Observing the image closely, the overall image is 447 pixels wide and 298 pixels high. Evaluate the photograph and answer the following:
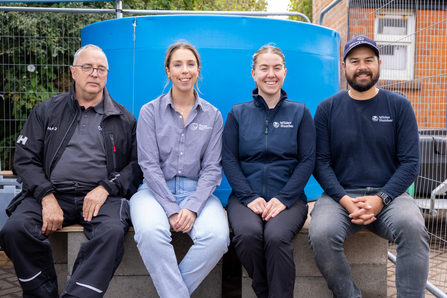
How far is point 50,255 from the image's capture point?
245 cm

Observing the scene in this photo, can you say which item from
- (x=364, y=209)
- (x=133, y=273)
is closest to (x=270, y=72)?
(x=364, y=209)

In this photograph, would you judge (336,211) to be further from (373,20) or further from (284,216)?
(373,20)

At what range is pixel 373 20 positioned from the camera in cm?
389

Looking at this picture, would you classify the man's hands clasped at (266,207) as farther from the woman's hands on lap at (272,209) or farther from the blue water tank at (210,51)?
the blue water tank at (210,51)

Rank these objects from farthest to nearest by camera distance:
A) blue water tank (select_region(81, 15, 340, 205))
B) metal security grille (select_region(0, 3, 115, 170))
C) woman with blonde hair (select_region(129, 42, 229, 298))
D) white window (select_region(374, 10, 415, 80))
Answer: metal security grille (select_region(0, 3, 115, 170)) → white window (select_region(374, 10, 415, 80)) → blue water tank (select_region(81, 15, 340, 205)) → woman with blonde hair (select_region(129, 42, 229, 298))

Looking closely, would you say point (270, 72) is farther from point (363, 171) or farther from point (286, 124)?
point (363, 171)

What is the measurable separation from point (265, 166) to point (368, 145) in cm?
70

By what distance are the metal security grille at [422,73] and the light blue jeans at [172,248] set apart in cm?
211

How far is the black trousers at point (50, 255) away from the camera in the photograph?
2225 mm

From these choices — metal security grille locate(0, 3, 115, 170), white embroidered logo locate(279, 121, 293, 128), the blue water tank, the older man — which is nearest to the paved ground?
the blue water tank

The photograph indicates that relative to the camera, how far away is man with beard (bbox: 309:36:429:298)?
93.4 inches

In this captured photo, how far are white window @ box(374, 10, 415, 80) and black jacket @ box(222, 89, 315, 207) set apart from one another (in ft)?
4.65

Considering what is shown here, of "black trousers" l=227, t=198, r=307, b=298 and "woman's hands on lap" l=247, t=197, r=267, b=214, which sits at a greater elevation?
"woman's hands on lap" l=247, t=197, r=267, b=214

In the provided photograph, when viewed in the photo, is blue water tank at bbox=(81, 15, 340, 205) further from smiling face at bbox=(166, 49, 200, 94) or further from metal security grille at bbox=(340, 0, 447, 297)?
metal security grille at bbox=(340, 0, 447, 297)
